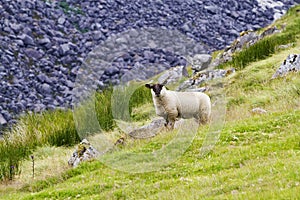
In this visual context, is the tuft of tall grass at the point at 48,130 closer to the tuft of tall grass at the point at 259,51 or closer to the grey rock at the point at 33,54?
the tuft of tall grass at the point at 259,51

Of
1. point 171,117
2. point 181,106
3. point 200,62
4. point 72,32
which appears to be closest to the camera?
point 171,117

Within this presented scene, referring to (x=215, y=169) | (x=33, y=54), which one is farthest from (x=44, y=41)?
(x=215, y=169)

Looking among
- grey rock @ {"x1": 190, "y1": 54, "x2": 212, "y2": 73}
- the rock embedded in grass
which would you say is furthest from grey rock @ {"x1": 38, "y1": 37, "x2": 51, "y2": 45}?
the rock embedded in grass

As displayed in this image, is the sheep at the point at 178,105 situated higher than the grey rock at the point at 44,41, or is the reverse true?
the grey rock at the point at 44,41

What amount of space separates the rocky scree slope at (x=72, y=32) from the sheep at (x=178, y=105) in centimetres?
920

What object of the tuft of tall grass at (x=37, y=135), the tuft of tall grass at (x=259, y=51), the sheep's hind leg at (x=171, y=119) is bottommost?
the tuft of tall grass at (x=37, y=135)

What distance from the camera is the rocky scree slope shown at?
115ft

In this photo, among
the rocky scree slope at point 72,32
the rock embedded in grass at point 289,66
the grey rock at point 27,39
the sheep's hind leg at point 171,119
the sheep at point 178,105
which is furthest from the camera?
the grey rock at point 27,39

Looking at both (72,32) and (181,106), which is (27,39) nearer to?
(72,32)

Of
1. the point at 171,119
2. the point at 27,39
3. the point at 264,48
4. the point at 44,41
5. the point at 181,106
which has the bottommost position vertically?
the point at 171,119

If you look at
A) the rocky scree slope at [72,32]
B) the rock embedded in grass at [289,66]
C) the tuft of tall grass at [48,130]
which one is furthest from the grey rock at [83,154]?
the rock embedded in grass at [289,66]

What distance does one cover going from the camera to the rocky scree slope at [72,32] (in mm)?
35066

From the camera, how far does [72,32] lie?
46.2 metres

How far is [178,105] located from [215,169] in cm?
476
